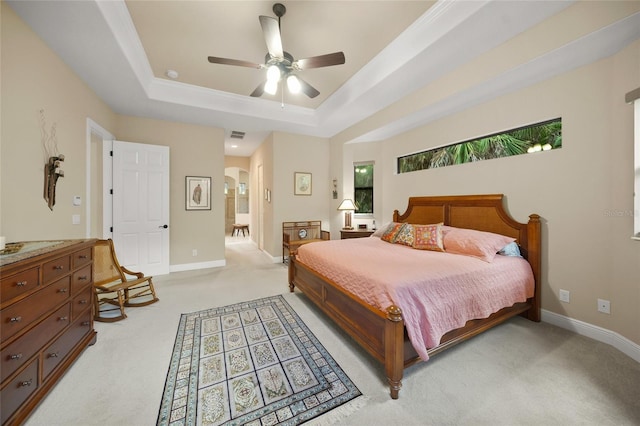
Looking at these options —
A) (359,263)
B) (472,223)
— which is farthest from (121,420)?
(472,223)

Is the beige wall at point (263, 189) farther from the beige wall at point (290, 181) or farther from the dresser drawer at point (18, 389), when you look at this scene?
the dresser drawer at point (18, 389)

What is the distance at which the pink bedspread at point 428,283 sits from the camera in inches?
66.6

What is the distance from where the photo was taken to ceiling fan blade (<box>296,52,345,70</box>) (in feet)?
7.41

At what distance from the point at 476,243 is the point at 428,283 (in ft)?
3.86

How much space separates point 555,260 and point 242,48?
4.21 m

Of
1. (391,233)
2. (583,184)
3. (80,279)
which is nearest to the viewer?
(80,279)

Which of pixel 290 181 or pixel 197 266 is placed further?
pixel 290 181

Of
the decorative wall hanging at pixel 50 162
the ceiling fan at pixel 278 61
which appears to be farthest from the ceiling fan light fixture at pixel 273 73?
the decorative wall hanging at pixel 50 162

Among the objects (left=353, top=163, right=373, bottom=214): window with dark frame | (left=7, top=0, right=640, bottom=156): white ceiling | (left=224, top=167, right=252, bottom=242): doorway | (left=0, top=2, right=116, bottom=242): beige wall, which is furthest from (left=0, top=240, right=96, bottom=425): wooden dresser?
(left=224, top=167, right=252, bottom=242): doorway

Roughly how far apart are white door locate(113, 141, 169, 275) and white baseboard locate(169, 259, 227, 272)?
0.72 feet

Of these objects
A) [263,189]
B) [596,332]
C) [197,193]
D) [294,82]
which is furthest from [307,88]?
[596,332]

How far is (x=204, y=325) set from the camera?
247 centimetres

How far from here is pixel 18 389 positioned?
1303mm

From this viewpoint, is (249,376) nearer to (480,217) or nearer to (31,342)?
(31,342)
